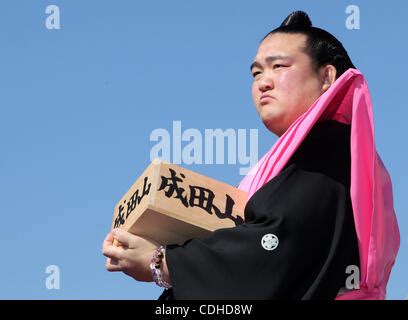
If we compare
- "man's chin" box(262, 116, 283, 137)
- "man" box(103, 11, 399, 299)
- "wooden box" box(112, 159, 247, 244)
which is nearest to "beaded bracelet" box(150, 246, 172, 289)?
"man" box(103, 11, 399, 299)

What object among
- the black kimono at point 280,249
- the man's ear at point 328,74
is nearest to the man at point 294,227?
the black kimono at point 280,249

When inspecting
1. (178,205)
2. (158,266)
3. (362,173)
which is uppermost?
(362,173)

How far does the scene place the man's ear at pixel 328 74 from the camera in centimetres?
676

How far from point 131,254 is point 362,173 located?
Answer: 1.34m

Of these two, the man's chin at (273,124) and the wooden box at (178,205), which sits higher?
the man's chin at (273,124)

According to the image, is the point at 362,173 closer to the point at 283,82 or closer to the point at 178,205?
the point at 283,82

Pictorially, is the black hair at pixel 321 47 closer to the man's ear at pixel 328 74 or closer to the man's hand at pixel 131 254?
the man's ear at pixel 328 74

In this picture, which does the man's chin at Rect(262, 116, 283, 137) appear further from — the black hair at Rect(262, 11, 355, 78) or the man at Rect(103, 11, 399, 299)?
the black hair at Rect(262, 11, 355, 78)

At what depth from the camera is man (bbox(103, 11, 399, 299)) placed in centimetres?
589

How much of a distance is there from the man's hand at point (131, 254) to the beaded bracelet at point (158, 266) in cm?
2

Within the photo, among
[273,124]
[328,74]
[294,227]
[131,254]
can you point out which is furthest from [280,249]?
[328,74]

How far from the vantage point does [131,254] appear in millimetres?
6039

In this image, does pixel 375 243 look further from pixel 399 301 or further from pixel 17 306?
pixel 17 306

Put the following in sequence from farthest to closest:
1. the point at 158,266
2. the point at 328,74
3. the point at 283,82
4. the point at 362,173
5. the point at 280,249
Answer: the point at 328,74 → the point at 283,82 → the point at 362,173 → the point at 158,266 → the point at 280,249
